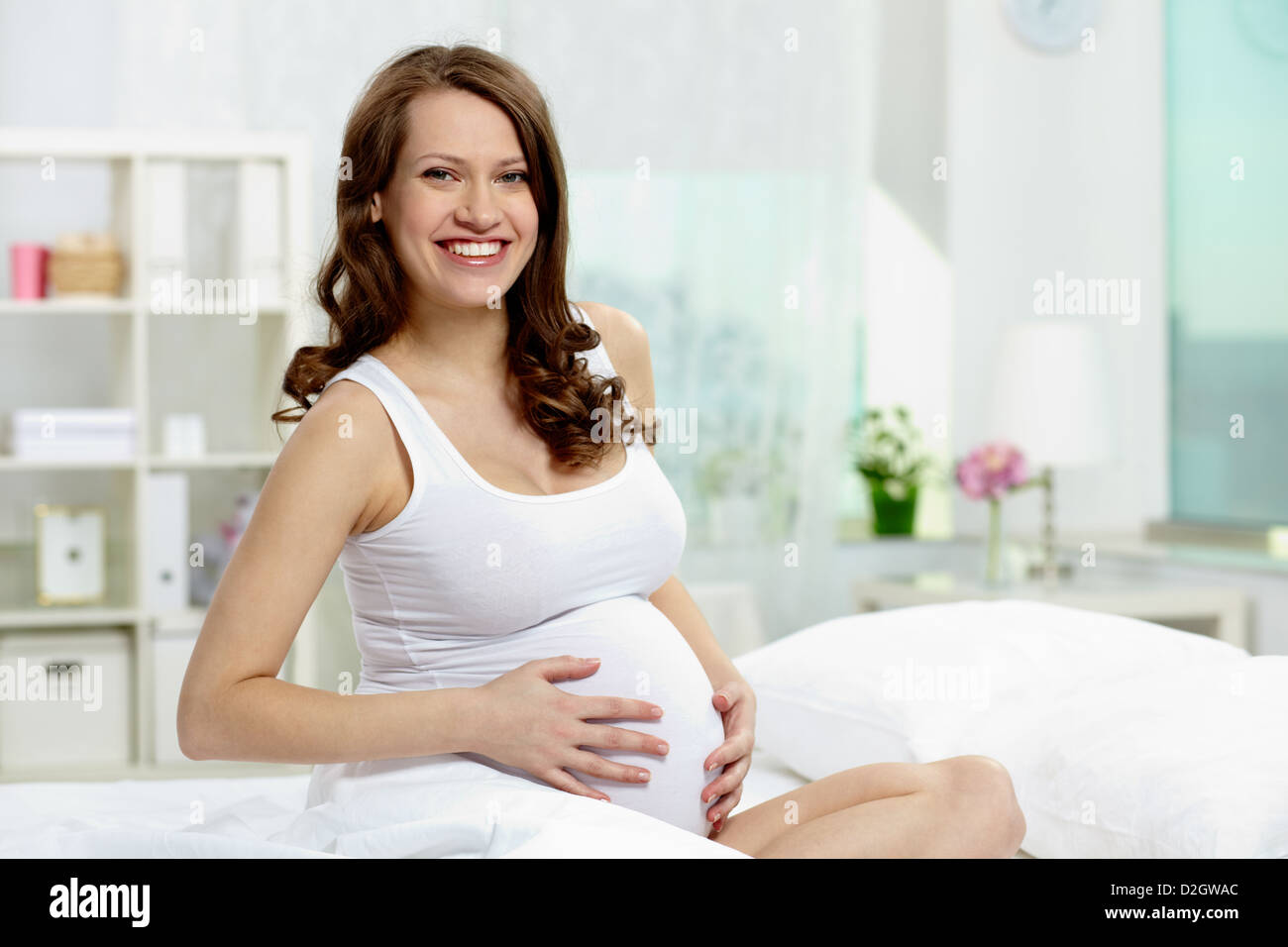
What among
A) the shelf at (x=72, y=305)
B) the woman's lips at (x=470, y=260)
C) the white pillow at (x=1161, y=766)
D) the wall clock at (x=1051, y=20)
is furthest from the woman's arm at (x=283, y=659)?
the wall clock at (x=1051, y=20)

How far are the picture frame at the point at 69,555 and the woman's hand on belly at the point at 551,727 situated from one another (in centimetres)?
226

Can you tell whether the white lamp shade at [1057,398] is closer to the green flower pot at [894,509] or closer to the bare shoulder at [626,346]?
the green flower pot at [894,509]

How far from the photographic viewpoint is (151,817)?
1.43 metres

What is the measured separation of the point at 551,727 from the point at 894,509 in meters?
2.68

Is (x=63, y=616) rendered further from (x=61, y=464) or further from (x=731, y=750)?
(x=731, y=750)

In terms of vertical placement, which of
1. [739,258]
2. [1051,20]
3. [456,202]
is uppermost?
[1051,20]

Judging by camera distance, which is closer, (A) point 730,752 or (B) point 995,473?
(A) point 730,752

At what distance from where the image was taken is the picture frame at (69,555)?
9.95 ft

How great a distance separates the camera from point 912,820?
1093 millimetres

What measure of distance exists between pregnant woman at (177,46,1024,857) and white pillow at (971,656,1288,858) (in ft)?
0.47

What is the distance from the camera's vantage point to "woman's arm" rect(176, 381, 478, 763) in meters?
1.03

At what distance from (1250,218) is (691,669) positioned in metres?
2.65

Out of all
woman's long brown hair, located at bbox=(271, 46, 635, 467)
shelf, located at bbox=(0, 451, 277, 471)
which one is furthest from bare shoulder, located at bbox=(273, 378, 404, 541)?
shelf, located at bbox=(0, 451, 277, 471)

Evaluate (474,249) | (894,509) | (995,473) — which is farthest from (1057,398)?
(474,249)
